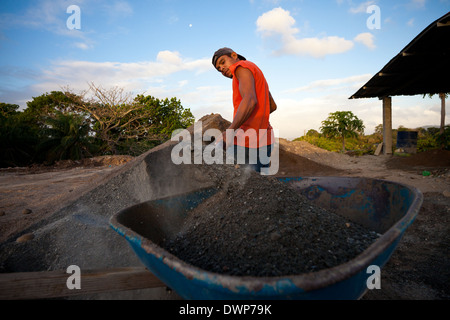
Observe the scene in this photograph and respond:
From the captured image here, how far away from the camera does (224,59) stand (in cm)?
205

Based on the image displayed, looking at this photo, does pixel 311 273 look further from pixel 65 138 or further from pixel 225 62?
pixel 65 138

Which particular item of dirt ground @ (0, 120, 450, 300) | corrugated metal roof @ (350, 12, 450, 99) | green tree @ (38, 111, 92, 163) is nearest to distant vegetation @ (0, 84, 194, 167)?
green tree @ (38, 111, 92, 163)

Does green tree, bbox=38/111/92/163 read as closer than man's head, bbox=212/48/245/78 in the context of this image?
No

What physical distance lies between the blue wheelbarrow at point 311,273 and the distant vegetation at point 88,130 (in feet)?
32.5

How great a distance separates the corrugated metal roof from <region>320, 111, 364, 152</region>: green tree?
5155 millimetres

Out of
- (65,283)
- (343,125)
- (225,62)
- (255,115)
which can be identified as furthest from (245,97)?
(343,125)

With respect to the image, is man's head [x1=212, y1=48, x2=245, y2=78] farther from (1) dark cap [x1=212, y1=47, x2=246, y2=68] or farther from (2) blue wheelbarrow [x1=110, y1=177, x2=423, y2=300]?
(2) blue wheelbarrow [x1=110, y1=177, x2=423, y2=300]

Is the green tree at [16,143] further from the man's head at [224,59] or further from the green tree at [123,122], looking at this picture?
the man's head at [224,59]

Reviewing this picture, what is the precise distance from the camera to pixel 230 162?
2.05m

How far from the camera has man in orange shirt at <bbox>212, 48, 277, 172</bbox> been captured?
6.03 feet

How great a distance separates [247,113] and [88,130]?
10721mm

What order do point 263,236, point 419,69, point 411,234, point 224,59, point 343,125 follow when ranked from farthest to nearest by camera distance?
point 343,125, point 419,69, point 411,234, point 224,59, point 263,236

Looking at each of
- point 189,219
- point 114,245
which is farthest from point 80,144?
point 189,219
